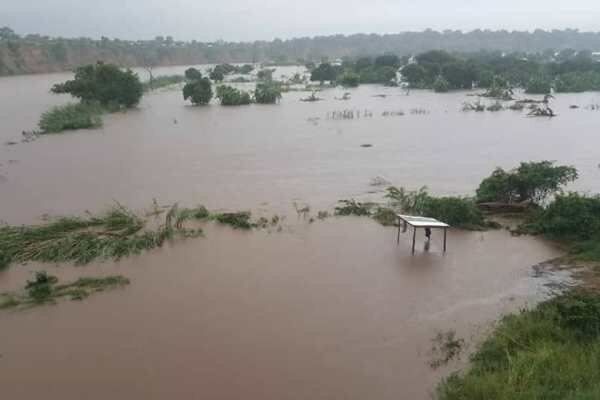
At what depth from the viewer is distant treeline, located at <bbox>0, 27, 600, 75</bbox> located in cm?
4944

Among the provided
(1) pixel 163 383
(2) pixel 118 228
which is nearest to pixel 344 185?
(2) pixel 118 228

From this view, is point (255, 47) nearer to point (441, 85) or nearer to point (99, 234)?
point (441, 85)

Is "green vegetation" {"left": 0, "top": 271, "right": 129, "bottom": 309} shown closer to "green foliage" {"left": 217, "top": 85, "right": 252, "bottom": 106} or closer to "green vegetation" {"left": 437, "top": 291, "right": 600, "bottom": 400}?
"green vegetation" {"left": 437, "top": 291, "right": 600, "bottom": 400}

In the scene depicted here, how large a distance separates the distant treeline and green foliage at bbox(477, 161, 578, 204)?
44.9 m

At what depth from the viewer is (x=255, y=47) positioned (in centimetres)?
9150

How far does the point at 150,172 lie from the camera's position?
13.6 m

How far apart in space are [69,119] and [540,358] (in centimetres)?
1868

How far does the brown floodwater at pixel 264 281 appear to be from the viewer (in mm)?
5543

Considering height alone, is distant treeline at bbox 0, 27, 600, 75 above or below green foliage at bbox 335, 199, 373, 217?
above

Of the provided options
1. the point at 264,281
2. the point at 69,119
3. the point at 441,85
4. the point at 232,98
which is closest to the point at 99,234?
the point at 264,281

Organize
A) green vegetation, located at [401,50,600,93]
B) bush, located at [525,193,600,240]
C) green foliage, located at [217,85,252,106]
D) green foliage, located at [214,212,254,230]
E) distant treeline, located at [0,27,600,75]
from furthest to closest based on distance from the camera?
1. distant treeline, located at [0,27,600,75]
2. green vegetation, located at [401,50,600,93]
3. green foliage, located at [217,85,252,106]
4. green foliage, located at [214,212,254,230]
5. bush, located at [525,193,600,240]

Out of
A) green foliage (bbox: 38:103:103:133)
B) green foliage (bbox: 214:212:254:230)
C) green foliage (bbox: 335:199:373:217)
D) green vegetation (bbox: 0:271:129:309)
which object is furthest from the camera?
green foliage (bbox: 38:103:103:133)

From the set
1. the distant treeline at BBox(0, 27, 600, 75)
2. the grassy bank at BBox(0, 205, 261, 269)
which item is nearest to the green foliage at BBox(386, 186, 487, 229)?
the grassy bank at BBox(0, 205, 261, 269)

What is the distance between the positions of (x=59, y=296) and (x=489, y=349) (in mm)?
5473
